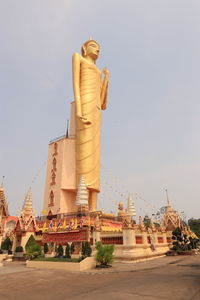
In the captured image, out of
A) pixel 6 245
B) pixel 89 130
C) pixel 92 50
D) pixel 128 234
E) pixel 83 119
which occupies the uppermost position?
pixel 92 50

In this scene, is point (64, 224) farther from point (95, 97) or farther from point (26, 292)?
point (95, 97)

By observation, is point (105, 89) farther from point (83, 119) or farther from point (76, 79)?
point (83, 119)

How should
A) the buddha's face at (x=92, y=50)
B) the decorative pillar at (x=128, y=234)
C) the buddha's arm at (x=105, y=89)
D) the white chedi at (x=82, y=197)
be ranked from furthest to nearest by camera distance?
the buddha's arm at (x=105, y=89) → the buddha's face at (x=92, y=50) → the white chedi at (x=82, y=197) → the decorative pillar at (x=128, y=234)

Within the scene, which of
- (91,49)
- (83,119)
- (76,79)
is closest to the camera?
(83,119)

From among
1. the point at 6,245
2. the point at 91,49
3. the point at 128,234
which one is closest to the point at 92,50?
the point at 91,49

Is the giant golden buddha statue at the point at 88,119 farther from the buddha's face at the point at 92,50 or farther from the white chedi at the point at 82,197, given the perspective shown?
the white chedi at the point at 82,197

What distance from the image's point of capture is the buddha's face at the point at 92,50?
1454 inches

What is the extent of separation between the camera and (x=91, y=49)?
36.9 metres

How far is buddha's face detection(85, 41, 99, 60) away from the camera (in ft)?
121

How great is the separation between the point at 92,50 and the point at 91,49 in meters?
0.22

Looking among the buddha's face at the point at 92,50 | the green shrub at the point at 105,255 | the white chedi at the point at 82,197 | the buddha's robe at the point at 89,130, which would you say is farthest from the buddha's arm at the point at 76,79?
the green shrub at the point at 105,255

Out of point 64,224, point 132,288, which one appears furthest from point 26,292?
point 64,224

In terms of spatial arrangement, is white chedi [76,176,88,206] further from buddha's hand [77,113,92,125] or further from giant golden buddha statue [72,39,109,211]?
buddha's hand [77,113,92,125]

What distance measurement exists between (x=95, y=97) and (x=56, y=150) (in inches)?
380
